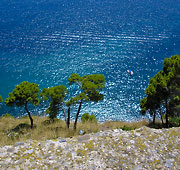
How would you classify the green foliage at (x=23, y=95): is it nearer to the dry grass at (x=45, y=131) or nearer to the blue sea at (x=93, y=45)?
the dry grass at (x=45, y=131)

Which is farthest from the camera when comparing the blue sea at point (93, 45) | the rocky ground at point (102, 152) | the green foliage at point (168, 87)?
the blue sea at point (93, 45)

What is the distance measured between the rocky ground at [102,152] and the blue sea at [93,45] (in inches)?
1211

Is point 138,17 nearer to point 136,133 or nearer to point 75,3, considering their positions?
point 75,3

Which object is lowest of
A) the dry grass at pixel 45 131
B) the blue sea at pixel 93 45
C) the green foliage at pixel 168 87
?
the dry grass at pixel 45 131

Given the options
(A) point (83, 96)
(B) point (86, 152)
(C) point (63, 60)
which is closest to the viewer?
(B) point (86, 152)

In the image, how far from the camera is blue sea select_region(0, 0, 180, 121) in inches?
2288

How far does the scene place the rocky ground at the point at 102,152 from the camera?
37.9 feet

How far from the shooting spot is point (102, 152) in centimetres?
1235

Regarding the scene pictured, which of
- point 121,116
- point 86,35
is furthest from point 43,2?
point 121,116

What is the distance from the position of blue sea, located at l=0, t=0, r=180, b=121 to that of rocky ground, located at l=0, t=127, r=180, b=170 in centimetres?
3075

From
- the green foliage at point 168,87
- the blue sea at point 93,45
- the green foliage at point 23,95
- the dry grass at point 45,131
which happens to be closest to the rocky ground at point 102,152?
the dry grass at point 45,131

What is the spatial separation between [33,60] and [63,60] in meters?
10.4

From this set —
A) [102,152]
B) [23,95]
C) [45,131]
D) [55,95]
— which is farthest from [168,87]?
[23,95]

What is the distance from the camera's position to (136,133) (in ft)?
45.0
